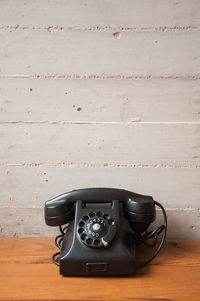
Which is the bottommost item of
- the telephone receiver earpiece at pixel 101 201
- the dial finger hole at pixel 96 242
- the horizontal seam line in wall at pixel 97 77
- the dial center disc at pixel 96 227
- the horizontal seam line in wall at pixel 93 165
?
the dial finger hole at pixel 96 242

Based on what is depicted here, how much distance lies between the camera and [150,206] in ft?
2.79

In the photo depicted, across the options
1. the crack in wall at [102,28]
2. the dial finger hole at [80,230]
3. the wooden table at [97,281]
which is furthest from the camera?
the crack in wall at [102,28]

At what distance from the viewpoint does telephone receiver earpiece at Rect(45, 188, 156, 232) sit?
847 mm

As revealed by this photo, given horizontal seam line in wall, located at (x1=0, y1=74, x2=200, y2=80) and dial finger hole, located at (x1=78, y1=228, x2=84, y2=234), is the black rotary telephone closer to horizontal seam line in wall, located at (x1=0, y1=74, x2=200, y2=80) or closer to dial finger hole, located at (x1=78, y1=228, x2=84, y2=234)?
dial finger hole, located at (x1=78, y1=228, x2=84, y2=234)

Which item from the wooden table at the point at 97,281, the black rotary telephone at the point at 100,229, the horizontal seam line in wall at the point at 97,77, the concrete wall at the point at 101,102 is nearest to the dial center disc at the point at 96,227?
the black rotary telephone at the point at 100,229

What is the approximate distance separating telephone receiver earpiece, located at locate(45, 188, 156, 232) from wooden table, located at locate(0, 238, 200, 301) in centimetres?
12

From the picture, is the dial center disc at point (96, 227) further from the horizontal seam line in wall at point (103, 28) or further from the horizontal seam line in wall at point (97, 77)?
the horizontal seam line in wall at point (103, 28)

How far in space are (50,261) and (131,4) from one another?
766 millimetres

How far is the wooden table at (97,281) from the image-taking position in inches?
27.2

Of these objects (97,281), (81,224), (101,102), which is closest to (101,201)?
(81,224)

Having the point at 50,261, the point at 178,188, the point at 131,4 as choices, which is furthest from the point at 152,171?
the point at 131,4

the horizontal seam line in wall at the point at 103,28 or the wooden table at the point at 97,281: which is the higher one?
the horizontal seam line in wall at the point at 103,28

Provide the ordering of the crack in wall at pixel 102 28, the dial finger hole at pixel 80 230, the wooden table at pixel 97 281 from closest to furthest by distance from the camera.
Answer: the wooden table at pixel 97 281, the dial finger hole at pixel 80 230, the crack in wall at pixel 102 28

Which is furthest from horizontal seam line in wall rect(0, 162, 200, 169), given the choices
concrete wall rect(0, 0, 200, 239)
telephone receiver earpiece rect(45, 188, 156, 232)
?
telephone receiver earpiece rect(45, 188, 156, 232)
